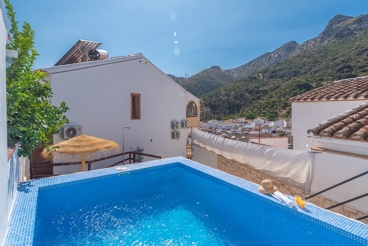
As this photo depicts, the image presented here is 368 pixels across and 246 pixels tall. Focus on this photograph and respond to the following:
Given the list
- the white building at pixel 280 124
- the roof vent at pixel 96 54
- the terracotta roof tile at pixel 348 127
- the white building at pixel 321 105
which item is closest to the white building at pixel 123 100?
the roof vent at pixel 96 54

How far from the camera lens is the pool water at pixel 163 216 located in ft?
15.0

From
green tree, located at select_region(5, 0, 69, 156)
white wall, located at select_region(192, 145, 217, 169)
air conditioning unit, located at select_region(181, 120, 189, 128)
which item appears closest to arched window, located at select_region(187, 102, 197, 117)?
air conditioning unit, located at select_region(181, 120, 189, 128)

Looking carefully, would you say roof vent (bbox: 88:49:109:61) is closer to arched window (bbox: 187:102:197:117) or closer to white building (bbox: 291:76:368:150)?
arched window (bbox: 187:102:197:117)

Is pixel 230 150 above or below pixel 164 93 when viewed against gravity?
below

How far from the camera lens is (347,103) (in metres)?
8.82

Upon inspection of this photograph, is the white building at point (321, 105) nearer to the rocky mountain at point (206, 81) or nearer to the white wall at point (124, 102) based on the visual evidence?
the white wall at point (124, 102)

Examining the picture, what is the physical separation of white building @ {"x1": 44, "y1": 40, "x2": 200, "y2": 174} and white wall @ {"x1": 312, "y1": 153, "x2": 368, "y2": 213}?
34.9 feet

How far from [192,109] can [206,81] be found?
40717mm

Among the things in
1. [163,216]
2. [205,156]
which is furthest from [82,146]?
[205,156]

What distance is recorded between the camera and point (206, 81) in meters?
58.7

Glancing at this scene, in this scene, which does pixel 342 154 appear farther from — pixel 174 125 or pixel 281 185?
pixel 174 125

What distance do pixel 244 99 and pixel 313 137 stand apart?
1725 inches

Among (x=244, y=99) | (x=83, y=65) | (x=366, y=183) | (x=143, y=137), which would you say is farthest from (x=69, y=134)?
(x=244, y=99)

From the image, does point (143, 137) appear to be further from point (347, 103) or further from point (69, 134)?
point (347, 103)
